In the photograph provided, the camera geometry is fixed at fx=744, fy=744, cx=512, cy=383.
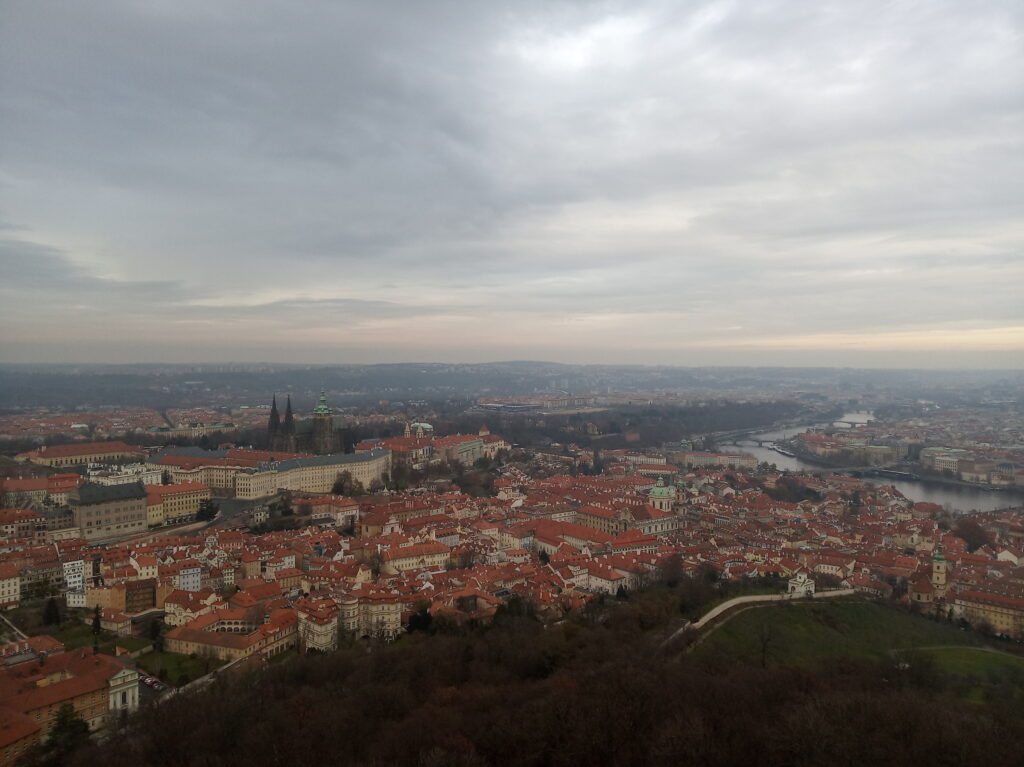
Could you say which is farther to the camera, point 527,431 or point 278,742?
point 527,431

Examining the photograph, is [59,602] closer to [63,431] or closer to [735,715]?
[735,715]

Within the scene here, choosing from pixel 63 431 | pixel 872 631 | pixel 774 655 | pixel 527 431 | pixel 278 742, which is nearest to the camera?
pixel 278 742

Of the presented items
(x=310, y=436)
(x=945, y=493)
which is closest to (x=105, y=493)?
(x=310, y=436)

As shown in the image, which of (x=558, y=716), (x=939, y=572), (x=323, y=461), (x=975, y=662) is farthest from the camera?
(x=323, y=461)

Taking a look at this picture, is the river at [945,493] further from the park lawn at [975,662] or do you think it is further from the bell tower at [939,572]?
the park lawn at [975,662]

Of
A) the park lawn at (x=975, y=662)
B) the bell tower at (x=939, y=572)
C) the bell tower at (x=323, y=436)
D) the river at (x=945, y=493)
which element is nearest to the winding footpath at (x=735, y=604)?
the bell tower at (x=939, y=572)

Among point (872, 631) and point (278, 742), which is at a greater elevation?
point (278, 742)

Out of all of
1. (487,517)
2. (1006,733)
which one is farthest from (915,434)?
(1006,733)

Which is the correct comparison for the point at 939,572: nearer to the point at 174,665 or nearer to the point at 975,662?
the point at 975,662
